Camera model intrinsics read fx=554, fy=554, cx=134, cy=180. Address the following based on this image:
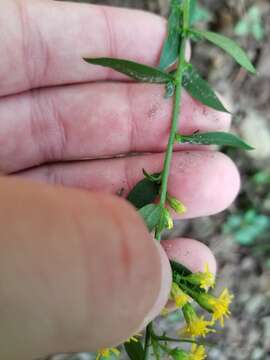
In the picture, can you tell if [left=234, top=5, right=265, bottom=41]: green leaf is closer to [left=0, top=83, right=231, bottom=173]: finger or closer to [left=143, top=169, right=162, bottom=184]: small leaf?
[left=0, top=83, right=231, bottom=173]: finger

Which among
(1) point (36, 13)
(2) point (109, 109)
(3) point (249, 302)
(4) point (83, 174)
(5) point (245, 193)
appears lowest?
(3) point (249, 302)

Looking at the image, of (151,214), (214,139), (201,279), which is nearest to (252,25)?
(214,139)

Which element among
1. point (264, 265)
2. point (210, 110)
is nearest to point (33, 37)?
point (210, 110)

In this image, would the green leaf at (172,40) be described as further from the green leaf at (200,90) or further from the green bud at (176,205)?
the green bud at (176,205)

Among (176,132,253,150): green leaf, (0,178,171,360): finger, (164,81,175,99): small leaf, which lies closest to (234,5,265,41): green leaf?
(164,81,175,99): small leaf

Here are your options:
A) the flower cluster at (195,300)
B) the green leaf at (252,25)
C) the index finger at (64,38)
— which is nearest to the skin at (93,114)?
the index finger at (64,38)

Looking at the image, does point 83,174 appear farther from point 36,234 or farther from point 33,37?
point 36,234

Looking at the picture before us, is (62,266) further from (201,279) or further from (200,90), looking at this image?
(200,90)
